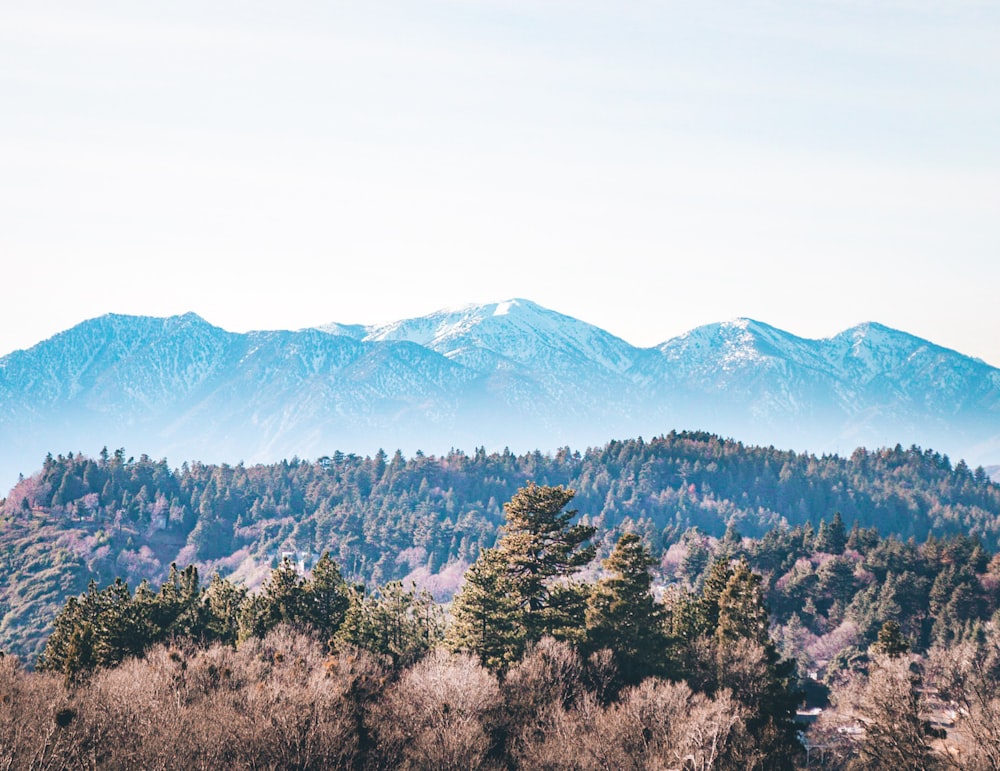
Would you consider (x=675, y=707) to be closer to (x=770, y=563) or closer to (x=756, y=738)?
(x=756, y=738)

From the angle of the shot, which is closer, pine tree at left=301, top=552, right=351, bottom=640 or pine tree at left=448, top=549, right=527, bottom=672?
pine tree at left=448, top=549, right=527, bottom=672

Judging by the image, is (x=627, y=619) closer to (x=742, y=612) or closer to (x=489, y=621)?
(x=489, y=621)

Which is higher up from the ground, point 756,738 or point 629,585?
point 629,585

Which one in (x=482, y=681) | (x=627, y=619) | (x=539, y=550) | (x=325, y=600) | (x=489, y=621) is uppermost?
(x=539, y=550)

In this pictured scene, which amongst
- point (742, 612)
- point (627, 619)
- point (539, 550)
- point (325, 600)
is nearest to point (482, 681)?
point (539, 550)

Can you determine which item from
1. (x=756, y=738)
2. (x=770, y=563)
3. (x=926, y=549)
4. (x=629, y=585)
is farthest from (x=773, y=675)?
(x=770, y=563)

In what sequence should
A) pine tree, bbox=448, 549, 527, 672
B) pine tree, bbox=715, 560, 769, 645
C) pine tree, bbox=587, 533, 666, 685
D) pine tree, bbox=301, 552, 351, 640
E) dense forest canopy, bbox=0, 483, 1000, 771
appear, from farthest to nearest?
1. pine tree, bbox=301, 552, 351, 640
2. pine tree, bbox=715, 560, 769, 645
3. pine tree, bbox=587, 533, 666, 685
4. pine tree, bbox=448, 549, 527, 672
5. dense forest canopy, bbox=0, 483, 1000, 771

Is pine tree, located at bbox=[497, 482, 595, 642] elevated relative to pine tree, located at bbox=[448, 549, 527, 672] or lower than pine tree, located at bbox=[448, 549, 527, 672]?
elevated

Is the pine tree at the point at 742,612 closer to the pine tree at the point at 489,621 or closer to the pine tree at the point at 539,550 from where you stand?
the pine tree at the point at 539,550

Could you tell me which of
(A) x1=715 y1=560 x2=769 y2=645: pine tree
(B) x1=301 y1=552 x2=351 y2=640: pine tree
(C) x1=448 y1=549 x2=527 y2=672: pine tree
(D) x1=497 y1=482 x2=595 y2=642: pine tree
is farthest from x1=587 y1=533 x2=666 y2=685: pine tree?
(B) x1=301 y1=552 x2=351 y2=640: pine tree

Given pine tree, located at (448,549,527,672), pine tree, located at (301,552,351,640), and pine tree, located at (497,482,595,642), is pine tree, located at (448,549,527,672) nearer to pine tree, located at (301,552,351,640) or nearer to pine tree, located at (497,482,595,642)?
pine tree, located at (497,482,595,642)

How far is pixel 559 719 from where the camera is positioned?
58.8 m

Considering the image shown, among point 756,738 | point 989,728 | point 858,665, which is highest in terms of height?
point 989,728

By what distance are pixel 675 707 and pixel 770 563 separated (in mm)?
116967
